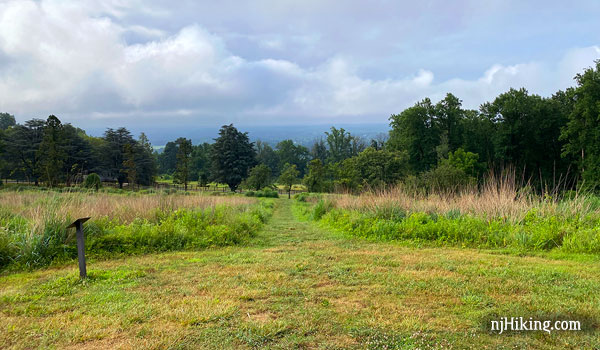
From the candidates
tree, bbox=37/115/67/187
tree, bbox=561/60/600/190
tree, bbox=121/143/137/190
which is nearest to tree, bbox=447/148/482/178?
tree, bbox=561/60/600/190

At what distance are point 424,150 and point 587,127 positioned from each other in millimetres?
17391

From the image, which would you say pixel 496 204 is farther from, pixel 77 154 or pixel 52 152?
pixel 77 154

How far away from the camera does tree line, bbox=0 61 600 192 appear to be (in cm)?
3291

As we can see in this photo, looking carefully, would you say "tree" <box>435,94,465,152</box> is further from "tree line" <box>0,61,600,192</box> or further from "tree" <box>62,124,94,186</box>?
"tree" <box>62,124,94,186</box>

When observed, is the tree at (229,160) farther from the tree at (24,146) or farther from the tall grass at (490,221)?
the tall grass at (490,221)

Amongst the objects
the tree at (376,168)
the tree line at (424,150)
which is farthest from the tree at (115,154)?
the tree at (376,168)

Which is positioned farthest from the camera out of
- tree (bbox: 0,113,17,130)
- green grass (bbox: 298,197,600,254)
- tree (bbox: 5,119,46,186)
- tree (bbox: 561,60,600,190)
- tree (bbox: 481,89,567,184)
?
tree (bbox: 0,113,17,130)

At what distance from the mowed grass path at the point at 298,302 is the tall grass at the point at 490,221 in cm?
120

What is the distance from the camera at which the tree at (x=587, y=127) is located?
99.5 ft

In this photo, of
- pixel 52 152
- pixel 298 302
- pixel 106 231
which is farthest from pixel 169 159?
pixel 298 302

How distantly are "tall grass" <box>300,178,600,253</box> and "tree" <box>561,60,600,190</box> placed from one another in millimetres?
27611

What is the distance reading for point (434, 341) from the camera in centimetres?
289

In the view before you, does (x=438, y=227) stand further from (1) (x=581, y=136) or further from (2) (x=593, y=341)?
(1) (x=581, y=136)

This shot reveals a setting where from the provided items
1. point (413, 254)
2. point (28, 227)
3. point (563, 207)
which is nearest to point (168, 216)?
point (28, 227)
